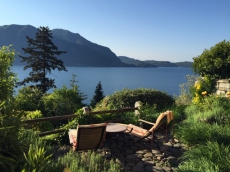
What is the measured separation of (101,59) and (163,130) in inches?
7616

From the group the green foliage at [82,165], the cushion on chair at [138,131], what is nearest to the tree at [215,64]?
the cushion on chair at [138,131]

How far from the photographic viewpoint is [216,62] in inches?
381

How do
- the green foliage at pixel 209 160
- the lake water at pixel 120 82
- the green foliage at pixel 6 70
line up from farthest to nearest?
the lake water at pixel 120 82, the green foliage at pixel 6 70, the green foliage at pixel 209 160

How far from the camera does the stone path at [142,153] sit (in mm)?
4543

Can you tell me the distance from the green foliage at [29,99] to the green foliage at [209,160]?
11073mm

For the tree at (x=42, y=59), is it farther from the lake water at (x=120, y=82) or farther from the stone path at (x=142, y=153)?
the stone path at (x=142, y=153)

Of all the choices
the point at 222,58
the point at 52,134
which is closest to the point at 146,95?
the point at 222,58

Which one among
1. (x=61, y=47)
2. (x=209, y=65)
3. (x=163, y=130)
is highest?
(x=61, y=47)

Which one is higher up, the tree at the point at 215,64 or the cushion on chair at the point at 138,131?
the tree at the point at 215,64

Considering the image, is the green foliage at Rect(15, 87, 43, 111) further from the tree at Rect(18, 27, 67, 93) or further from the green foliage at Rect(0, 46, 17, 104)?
the tree at Rect(18, 27, 67, 93)

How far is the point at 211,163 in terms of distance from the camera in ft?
11.3

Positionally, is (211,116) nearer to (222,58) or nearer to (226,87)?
(226,87)

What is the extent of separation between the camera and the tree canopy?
31.7 ft

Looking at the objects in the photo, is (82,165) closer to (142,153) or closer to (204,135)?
(142,153)
